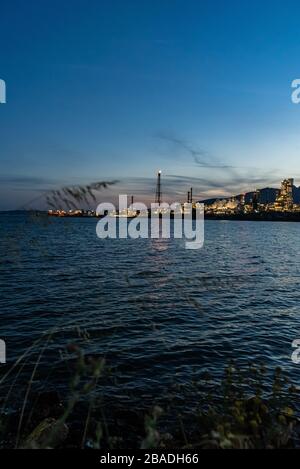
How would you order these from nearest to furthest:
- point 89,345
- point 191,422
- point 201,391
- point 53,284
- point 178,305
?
point 191,422
point 201,391
point 89,345
point 178,305
point 53,284

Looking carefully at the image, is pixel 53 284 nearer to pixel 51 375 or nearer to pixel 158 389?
pixel 51 375

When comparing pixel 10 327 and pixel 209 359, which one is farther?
pixel 10 327

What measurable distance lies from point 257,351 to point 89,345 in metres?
7.41

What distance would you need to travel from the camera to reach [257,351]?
15.4m

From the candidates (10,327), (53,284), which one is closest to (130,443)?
(10,327)

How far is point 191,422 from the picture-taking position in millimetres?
9969

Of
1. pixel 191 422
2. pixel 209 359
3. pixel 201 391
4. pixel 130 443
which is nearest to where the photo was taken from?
pixel 130 443

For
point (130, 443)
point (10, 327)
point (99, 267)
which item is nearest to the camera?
point (130, 443)

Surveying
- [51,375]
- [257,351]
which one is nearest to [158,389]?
[51,375]

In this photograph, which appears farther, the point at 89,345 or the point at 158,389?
the point at 89,345

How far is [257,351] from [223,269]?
25.5 m
